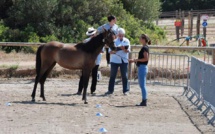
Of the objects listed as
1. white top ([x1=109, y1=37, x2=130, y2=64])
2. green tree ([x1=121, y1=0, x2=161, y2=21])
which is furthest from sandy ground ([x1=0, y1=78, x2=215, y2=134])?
green tree ([x1=121, y1=0, x2=161, y2=21])

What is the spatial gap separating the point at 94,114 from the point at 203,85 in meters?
2.81

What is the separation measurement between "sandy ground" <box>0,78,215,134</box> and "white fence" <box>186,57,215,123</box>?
0.90 feet

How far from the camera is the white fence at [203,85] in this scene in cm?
1199

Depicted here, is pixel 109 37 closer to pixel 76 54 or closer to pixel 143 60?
pixel 76 54

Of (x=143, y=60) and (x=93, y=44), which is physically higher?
(x=93, y=44)

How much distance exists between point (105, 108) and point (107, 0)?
1538cm

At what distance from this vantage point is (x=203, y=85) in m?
13.2

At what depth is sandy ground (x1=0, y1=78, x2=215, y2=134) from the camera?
10.4 m

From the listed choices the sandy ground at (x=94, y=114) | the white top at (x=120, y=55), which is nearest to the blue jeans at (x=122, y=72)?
the white top at (x=120, y=55)

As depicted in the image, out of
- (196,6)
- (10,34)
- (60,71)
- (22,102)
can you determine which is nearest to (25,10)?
(10,34)

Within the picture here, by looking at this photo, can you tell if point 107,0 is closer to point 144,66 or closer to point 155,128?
point 144,66

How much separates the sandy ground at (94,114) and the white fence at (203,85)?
276 millimetres

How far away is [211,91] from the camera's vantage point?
12070 millimetres

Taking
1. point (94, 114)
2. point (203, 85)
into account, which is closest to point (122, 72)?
point (203, 85)
